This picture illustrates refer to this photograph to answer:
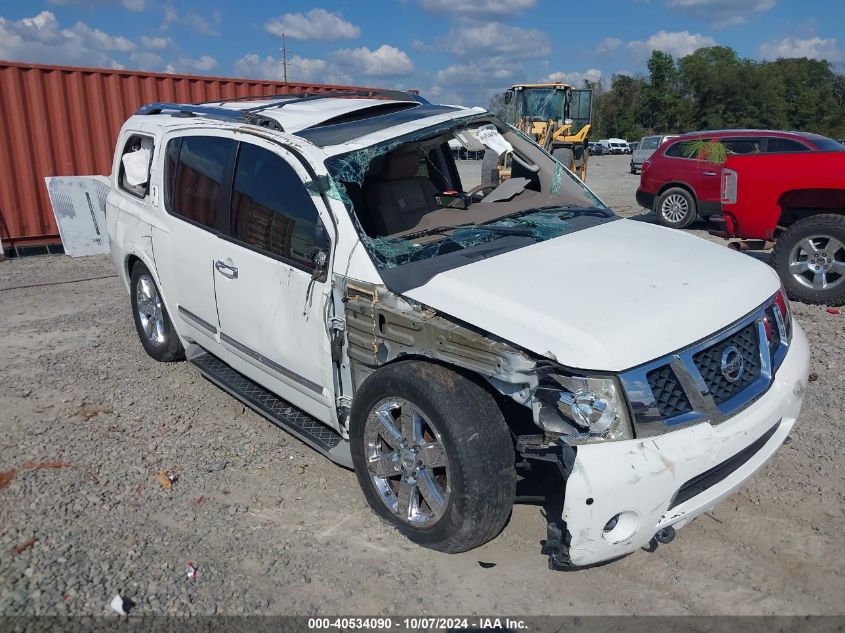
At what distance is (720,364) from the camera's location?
2818mm

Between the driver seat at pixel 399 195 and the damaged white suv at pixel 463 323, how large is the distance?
16mm

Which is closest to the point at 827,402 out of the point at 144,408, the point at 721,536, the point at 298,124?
the point at 721,536

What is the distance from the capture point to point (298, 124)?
4.00 metres

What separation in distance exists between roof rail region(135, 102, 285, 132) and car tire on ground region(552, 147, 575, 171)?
987cm

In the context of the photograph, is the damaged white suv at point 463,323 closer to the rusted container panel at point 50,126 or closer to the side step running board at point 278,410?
the side step running board at point 278,410

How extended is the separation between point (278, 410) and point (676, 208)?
1001 cm

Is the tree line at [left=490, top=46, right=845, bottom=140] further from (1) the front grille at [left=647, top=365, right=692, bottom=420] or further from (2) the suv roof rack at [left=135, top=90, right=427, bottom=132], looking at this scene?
(1) the front grille at [left=647, top=365, right=692, bottom=420]

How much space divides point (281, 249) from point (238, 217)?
508mm

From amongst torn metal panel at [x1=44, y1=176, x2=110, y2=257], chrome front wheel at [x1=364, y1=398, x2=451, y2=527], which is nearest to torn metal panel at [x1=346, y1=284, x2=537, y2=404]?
chrome front wheel at [x1=364, y1=398, x2=451, y2=527]

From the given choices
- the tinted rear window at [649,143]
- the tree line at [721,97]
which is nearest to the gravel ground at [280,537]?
the tinted rear window at [649,143]

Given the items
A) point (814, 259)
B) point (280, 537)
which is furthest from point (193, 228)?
point (814, 259)

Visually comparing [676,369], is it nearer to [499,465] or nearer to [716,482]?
[716,482]

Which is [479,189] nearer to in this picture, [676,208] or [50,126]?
[50,126]

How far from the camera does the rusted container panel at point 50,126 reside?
983 centimetres
